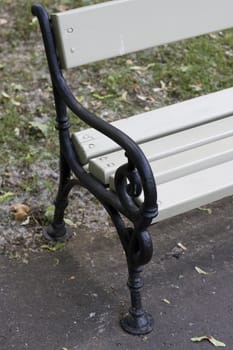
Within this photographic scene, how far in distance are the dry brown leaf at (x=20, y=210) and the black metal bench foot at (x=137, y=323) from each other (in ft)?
2.70

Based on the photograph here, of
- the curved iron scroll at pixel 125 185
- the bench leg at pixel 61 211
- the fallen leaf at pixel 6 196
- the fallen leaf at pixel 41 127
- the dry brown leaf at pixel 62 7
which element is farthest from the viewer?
the dry brown leaf at pixel 62 7

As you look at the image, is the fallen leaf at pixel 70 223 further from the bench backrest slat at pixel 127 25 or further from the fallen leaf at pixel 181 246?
the bench backrest slat at pixel 127 25

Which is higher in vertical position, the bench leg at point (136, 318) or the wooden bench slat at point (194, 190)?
the wooden bench slat at point (194, 190)

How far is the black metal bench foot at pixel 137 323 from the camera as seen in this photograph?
2.86 metres

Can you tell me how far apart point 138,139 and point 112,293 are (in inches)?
25.9

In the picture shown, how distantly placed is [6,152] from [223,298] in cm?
143

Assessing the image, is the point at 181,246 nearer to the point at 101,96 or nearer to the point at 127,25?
the point at 127,25

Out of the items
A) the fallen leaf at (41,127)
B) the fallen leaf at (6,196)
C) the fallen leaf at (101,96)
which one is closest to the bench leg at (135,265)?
the fallen leaf at (6,196)

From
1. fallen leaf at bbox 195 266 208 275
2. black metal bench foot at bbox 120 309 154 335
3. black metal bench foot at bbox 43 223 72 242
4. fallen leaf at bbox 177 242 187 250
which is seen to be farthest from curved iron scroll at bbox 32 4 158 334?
fallen leaf at bbox 177 242 187 250

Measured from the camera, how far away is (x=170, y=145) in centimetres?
301

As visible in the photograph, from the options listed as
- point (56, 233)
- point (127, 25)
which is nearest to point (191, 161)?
point (127, 25)

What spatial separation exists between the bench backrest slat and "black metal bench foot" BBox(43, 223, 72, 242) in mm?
796

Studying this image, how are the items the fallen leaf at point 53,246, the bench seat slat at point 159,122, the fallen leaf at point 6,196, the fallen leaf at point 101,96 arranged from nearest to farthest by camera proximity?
the bench seat slat at point 159,122, the fallen leaf at point 53,246, the fallen leaf at point 6,196, the fallen leaf at point 101,96

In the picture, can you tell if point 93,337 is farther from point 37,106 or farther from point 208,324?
point 37,106
